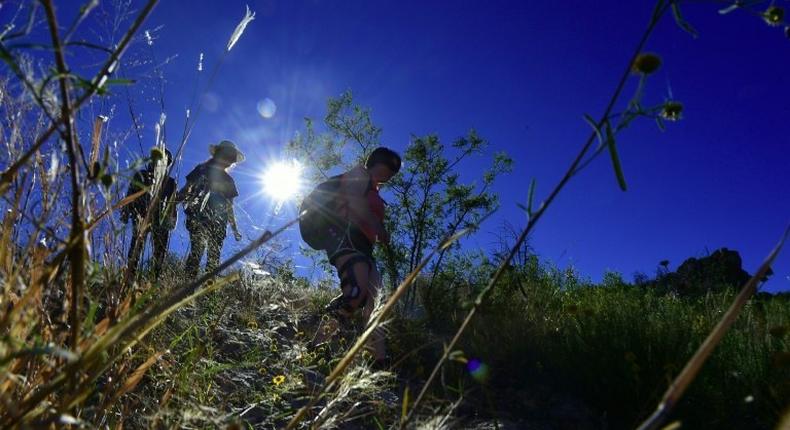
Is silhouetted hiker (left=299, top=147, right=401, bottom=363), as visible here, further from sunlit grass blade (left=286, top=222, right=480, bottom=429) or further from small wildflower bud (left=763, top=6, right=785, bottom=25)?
small wildflower bud (left=763, top=6, right=785, bottom=25)

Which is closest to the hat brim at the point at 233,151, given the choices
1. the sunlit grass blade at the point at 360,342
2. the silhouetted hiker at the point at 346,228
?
the silhouetted hiker at the point at 346,228

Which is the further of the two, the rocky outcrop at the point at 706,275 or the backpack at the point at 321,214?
the rocky outcrop at the point at 706,275

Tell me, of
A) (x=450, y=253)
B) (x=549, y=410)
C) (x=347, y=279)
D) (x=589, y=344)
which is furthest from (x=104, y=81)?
(x=450, y=253)

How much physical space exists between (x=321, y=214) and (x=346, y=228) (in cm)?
23

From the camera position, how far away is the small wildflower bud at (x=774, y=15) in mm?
770

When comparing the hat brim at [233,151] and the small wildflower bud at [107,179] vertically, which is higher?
the hat brim at [233,151]

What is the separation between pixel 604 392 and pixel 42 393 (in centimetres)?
361

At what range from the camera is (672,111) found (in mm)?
753

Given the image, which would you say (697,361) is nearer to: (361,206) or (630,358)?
(630,358)

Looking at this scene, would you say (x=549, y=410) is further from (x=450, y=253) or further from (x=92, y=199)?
(x=450, y=253)

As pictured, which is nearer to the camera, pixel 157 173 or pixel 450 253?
pixel 157 173

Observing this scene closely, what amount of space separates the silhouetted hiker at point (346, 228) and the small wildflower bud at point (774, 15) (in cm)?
307

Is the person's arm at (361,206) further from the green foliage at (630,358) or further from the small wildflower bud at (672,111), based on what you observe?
the small wildflower bud at (672,111)

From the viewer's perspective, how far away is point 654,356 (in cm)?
346
